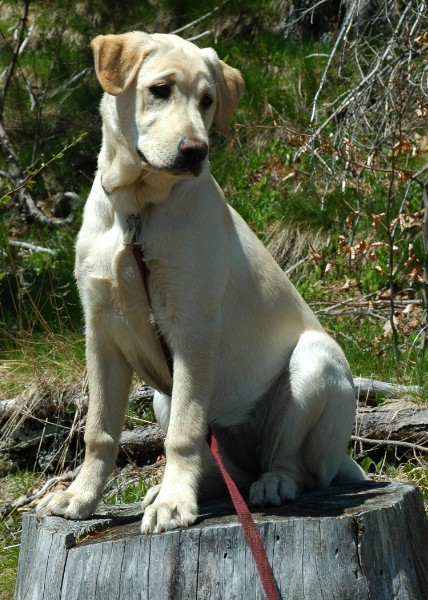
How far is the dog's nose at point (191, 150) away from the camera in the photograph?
295 cm

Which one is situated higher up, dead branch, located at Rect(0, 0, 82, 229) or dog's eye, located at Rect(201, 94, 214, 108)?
dog's eye, located at Rect(201, 94, 214, 108)

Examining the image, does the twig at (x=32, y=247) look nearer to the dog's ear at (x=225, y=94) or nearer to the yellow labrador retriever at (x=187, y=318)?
the yellow labrador retriever at (x=187, y=318)

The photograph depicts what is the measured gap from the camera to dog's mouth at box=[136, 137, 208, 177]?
2.95m

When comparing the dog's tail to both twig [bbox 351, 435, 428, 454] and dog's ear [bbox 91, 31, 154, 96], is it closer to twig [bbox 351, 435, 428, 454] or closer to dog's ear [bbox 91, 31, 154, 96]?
twig [bbox 351, 435, 428, 454]

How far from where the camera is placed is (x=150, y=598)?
280 centimetres

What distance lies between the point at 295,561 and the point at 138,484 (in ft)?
6.76

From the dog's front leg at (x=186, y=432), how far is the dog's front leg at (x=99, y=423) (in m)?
0.33

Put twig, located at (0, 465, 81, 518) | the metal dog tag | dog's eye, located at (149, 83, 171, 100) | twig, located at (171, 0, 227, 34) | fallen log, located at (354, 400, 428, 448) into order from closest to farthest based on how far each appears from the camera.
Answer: dog's eye, located at (149, 83, 171, 100)
the metal dog tag
fallen log, located at (354, 400, 428, 448)
twig, located at (0, 465, 81, 518)
twig, located at (171, 0, 227, 34)

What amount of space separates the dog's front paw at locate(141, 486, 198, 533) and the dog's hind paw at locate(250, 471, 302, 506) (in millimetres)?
317

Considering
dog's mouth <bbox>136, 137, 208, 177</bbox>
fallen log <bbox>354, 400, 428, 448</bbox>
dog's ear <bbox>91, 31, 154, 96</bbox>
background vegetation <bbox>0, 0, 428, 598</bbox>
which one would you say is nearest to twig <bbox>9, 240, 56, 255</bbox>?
background vegetation <bbox>0, 0, 428, 598</bbox>

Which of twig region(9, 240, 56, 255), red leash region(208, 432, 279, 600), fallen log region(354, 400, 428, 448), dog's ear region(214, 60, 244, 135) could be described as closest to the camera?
red leash region(208, 432, 279, 600)

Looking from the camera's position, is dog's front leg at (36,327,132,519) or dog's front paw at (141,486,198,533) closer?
dog's front paw at (141,486,198,533)

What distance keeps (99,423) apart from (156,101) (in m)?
1.20

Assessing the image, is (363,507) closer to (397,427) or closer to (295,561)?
(295,561)
